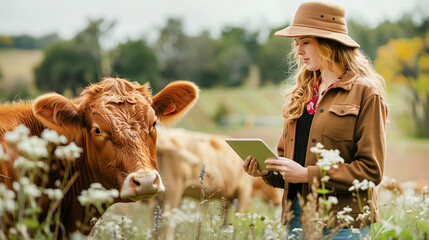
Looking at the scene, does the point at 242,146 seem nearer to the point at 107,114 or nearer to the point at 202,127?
the point at 107,114

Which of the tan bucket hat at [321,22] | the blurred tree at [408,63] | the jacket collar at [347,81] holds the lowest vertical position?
the blurred tree at [408,63]

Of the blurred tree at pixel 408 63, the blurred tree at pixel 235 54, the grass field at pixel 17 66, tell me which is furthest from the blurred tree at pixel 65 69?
the blurred tree at pixel 408 63

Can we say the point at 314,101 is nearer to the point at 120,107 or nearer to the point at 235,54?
the point at 120,107

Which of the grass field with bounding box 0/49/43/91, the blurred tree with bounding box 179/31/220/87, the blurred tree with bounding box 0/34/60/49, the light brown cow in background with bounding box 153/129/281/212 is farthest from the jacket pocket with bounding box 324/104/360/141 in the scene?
the blurred tree with bounding box 179/31/220/87

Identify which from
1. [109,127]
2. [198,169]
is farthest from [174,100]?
[198,169]

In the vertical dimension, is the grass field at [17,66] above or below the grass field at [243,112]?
above

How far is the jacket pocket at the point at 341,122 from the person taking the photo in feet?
10.3

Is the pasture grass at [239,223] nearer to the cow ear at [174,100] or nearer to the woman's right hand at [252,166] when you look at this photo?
the woman's right hand at [252,166]

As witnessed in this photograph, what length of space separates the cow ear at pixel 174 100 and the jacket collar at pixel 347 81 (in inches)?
67.1

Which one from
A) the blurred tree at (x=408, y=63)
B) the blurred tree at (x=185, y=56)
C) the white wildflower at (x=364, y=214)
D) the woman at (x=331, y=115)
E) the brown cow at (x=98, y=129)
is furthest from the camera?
the blurred tree at (x=408, y=63)

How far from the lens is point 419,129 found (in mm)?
31219

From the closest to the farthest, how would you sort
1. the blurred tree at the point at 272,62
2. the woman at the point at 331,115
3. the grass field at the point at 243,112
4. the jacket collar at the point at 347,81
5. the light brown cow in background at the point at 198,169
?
the woman at the point at 331,115 < the jacket collar at the point at 347,81 < the light brown cow in background at the point at 198,169 < the grass field at the point at 243,112 < the blurred tree at the point at 272,62

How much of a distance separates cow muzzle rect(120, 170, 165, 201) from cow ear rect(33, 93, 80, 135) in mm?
826

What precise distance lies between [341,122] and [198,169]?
5634mm
